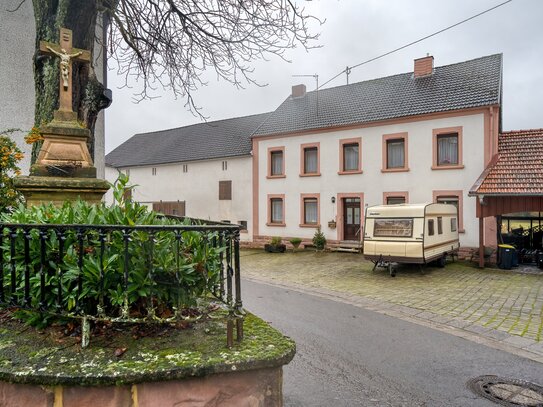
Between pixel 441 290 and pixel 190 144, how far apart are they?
2123 centimetres

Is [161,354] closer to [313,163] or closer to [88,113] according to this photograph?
[88,113]

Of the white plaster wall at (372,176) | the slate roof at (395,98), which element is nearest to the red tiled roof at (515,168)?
the white plaster wall at (372,176)

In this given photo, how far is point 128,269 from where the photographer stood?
255 cm

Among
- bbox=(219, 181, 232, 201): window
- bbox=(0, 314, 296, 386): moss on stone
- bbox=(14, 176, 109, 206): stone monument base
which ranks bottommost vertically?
bbox=(0, 314, 296, 386): moss on stone

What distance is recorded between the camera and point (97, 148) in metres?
11.6

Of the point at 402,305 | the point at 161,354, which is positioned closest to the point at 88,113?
the point at 161,354

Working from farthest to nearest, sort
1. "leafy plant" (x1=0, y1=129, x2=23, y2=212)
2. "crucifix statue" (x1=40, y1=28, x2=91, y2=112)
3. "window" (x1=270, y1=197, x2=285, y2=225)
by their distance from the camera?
"window" (x1=270, y1=197, x2=285, y2=225) → "leafy plant" (x1=0, y1=129, x2=23, y2=212) → "crucifix statue" (x1=40, y1=28, x2=91, y2=112)

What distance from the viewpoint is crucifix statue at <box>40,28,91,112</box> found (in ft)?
17.7

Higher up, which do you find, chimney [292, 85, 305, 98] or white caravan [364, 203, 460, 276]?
chimney [292, 85, 305, 98]

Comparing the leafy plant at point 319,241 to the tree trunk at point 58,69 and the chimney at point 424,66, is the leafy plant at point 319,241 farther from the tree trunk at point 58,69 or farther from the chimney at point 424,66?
the tree trunk at point 58,69

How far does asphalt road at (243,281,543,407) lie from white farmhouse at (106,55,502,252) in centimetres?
1137

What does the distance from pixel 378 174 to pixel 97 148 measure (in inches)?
493

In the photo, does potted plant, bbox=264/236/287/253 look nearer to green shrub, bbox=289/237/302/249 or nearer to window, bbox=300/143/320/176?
green shrub, bbox=289/237/302/249

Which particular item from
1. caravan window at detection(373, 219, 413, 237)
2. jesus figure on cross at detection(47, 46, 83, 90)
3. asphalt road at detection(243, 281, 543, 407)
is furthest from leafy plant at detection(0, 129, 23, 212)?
caravan window at detection(373, 219, 413, 237)
